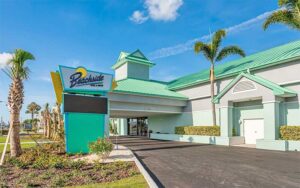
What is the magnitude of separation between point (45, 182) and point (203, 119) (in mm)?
20984

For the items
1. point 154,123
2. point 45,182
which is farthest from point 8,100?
point 154,123

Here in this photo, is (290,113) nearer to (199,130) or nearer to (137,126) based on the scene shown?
(199,130)

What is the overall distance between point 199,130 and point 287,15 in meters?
13.1

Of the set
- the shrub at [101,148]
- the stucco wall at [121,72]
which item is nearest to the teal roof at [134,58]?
the stucco wall at [121,72]

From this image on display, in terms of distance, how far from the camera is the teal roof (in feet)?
→ 116

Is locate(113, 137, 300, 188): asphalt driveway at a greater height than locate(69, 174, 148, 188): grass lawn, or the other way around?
locate(69, 174, 148, 188): grass lawn

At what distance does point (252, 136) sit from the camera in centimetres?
2114

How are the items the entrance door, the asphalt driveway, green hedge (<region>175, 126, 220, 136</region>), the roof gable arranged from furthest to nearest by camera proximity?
the roof gable
green hedge (<region>175, 126, 220, 136</region>)
the entrance door
the asphalt driveway

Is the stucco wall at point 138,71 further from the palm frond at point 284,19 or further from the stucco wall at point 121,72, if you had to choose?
the palm frond at point 284,19

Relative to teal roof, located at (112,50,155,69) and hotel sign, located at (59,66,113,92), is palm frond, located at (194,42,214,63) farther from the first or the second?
teal roof, located at (112,50,155,69)

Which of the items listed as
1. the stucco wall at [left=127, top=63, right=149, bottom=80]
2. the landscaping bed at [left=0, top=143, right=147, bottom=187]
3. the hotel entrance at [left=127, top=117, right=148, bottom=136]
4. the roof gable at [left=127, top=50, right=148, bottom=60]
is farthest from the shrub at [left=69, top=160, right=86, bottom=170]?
the hotel entrance at [left=127, top=117, right=148, bottom=136]

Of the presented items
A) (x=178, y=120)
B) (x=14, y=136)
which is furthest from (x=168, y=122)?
(x=14, y=136)

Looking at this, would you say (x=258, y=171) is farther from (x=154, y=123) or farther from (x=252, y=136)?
(x=154, y=123)

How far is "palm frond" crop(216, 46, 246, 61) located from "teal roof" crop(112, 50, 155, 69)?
48.3ft
